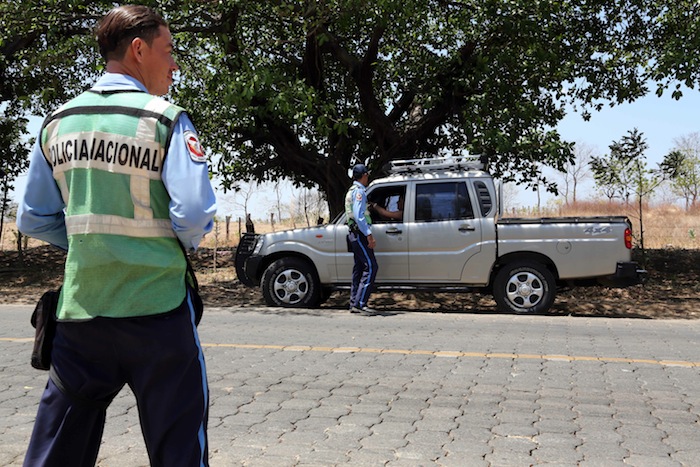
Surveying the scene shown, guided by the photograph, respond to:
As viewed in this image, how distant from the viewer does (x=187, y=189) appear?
7.99 feet

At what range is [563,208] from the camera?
39.0 m

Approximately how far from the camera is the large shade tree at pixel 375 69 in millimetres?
14234

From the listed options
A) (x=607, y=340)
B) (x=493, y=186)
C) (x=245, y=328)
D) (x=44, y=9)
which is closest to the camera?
(x=607, y=340)

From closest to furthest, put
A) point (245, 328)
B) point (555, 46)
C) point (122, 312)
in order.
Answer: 1. point (122, 312)
2. point (245, 328)
3. point (555, 46)

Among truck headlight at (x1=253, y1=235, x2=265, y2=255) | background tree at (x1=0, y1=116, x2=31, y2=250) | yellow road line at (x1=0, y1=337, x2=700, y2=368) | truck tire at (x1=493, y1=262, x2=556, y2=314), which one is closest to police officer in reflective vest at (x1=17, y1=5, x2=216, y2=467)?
yellow road line at (x1=0, y1=337, x2=700, y2=368)

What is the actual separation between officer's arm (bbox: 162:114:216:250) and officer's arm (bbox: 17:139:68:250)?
483 millimetres

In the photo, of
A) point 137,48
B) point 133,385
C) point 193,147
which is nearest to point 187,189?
point 193,147

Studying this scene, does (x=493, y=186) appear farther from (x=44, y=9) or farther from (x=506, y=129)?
(x=44, y=9)

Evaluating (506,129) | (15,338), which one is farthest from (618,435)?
(506,129)

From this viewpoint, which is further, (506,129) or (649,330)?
(506,129)

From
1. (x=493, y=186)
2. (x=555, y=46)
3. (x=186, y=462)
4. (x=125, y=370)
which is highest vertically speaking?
(x=555, y=46)

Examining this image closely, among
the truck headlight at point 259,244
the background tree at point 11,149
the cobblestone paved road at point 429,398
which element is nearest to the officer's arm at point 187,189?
the cobblestone paved road at point 429,398

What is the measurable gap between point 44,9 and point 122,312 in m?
13.6

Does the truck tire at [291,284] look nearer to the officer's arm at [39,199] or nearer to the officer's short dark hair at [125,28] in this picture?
the officer's arm at [39,199]
